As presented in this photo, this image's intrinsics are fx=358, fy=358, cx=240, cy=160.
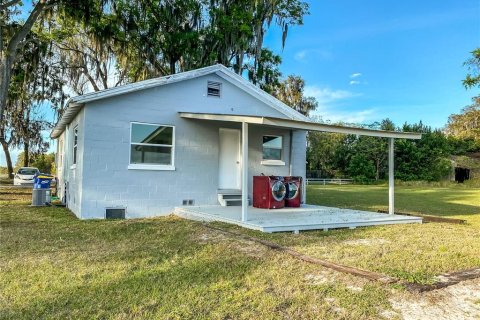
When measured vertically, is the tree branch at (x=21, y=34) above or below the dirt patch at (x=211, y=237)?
above

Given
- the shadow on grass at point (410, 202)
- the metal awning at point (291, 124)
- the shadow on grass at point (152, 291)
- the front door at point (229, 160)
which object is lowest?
the shadow on grass at point (410, 202)

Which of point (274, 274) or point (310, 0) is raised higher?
point (310, 0)

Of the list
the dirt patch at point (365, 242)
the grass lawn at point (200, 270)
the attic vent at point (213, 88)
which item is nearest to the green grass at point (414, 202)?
the grass lawn at point (200, 270)

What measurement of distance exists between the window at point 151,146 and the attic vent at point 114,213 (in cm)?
117

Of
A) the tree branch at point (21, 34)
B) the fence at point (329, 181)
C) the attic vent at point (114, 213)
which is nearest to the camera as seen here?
the attic vent at point (114, 213)

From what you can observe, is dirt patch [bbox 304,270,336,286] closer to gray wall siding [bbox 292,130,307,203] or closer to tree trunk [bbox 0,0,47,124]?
gray wall siding [bbox 292,130,307,203]

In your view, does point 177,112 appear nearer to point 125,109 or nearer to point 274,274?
point 125,109

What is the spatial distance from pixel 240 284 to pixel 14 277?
2732 millimetres

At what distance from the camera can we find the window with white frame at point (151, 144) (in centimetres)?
Result: 962

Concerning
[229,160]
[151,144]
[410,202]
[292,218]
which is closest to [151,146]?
[151,144]

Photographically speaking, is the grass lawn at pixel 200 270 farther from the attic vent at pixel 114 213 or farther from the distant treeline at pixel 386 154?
the distant treeline at pixel 386 154

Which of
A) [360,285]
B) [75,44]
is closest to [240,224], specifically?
[360,285]

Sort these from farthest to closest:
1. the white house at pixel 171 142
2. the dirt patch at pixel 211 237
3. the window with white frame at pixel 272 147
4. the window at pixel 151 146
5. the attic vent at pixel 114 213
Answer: the window with white frame at pixel 272 147 < the window at pixel 151 146 < the attic vent at pixel 114 213 < the white house at pixel 171 142 < the dirt patch at pixel 211 237

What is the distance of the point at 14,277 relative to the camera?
431 centimetres
